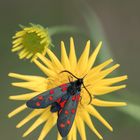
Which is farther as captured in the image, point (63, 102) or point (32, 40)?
point (32, 40)

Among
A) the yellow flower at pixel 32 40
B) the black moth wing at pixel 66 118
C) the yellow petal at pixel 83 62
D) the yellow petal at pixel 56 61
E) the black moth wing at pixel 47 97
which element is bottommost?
the black moth wing at pixel 66 118

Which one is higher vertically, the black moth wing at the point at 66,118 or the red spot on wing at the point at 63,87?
the red spot on wing at the point at 63,87
